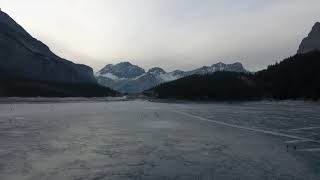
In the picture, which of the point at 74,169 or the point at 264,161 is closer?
the point at 74,169

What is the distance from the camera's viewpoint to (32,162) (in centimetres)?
3338

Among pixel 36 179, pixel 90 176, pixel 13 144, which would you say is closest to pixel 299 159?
pixel 90 176

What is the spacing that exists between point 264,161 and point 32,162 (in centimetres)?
1793

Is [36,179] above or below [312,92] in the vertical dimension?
below

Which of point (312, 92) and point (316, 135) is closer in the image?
point (316, 135)

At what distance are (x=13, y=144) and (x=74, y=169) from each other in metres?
15.4

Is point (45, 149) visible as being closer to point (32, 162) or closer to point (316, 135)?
point (32, 162)

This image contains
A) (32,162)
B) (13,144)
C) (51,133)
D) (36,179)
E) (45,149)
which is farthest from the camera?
(51,133)

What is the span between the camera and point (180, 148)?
4191 centimetres

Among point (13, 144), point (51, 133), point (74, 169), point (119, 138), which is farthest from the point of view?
point (51, 133)

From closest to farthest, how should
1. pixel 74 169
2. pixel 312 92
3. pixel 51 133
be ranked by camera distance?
pixel 74 169, pixel 51 133, pixel 312 92

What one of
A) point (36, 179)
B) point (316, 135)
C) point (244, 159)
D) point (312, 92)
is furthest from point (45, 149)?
point (312, 92)

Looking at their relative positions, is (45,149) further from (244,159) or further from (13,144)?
(244,159)

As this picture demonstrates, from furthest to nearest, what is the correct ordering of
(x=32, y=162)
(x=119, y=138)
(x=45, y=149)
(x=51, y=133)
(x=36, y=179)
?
(x=51, y=133) → (x=119, y=138) → (x=45, y=149) → (x=32, y=162) → (x=36, y=179)
